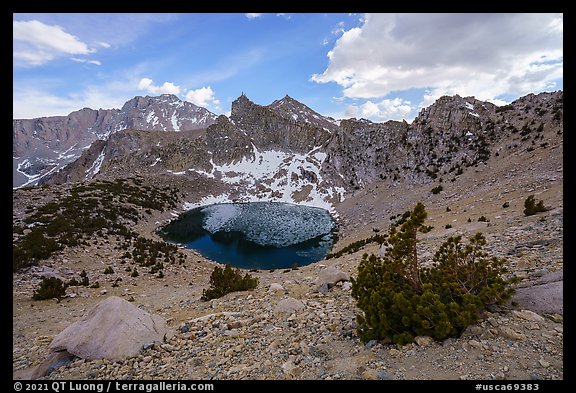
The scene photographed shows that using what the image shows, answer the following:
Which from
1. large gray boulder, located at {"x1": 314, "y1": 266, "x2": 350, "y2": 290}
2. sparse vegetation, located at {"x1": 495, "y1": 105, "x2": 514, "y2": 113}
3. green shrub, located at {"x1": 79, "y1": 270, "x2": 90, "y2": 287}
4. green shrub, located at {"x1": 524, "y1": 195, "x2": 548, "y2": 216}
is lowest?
green shrub, located at {"x1": 79, "y1": 270, "x2": 90, "y2": 287}

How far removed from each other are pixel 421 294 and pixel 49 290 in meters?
19.0

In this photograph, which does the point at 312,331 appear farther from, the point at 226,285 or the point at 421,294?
the point at 226,285

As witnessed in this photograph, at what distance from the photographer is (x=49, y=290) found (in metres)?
15.0

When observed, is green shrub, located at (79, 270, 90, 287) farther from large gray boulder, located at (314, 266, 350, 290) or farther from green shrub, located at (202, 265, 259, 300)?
large gray boulder, located at (314, 266, 350, 290)

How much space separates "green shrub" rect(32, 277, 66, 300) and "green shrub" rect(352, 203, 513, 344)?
17335 millimetres

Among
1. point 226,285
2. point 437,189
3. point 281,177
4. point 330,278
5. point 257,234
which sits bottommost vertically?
point 257,234

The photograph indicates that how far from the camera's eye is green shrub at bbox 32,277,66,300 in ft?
48.5

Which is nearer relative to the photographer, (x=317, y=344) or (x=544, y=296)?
(x=544, y=296)

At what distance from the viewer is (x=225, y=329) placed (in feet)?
26.9

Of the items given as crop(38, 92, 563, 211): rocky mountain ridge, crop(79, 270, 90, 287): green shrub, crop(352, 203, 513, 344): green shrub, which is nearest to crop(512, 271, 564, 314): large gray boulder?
crop(352, 203, 513, 344): green shrub

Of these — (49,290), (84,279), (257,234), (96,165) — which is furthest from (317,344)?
(96,165)

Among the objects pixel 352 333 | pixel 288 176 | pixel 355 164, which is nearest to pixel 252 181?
pixel 288 176

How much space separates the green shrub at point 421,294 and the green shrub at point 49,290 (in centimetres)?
1733

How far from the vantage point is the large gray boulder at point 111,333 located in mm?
6922
